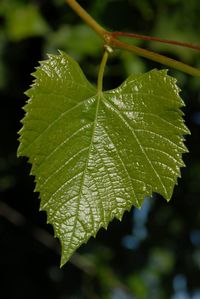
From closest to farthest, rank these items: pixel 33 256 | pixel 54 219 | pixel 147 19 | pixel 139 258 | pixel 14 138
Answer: pixel 54 219
pixel 147 19
pixel 14 138
pixel 33 256
pixel 139 258

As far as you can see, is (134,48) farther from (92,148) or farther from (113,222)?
(113,222)

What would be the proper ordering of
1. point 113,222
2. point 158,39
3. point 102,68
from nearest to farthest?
point 158,39, point 102,68, point 113,222

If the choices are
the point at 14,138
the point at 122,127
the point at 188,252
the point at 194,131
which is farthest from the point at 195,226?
the point at 122,127

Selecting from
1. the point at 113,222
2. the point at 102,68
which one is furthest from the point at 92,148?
the point at 113,222

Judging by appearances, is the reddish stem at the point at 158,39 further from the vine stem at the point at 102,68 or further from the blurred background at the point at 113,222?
the blurred background at the point at 113,222

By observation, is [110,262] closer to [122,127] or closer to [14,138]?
[14,138]

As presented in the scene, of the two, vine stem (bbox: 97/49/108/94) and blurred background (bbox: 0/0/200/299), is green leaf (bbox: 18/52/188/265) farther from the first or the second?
blurred background (bbox: 0/0/200/299)
